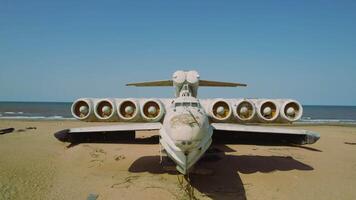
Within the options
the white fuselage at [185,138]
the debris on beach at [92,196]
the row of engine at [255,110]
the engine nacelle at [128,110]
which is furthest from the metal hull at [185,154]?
the row of engine at [255,110]

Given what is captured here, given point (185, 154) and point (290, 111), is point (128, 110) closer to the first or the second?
point (185, 154)

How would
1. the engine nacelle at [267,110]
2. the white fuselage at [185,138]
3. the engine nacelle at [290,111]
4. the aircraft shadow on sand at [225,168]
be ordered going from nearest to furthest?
1. the white fuselage at [185,138]
2. the aircraft shadow on sand at [225,168]
3. the engine nacelle at [290,111]
4. the engine nacelle at [267,110]

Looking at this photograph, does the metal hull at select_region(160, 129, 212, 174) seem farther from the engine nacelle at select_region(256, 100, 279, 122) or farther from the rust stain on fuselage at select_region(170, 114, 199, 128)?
the engine nacelle at select_region(256, 100, 279, 122)

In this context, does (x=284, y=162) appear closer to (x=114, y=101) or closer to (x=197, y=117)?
(x=197, y=117)

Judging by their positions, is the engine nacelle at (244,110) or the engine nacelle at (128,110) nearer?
the engine nacelle at (128,110)

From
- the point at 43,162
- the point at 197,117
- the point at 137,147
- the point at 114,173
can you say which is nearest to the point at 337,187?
the point at 197,117

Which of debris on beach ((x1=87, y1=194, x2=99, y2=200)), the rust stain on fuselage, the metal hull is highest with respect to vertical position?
the rust stain on fuselage

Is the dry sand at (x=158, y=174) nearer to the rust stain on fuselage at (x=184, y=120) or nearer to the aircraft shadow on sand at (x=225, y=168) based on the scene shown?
the aircraft shadow on sand at (x=225, y=168)

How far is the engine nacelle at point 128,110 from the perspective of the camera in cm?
1010

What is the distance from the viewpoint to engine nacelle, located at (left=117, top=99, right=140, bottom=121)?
398 inches

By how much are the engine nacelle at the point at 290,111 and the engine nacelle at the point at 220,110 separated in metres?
2.26

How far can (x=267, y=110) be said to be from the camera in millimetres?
10195

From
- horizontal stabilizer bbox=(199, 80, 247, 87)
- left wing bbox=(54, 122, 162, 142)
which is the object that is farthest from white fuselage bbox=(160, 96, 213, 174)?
horizontal stabilizer bbox=(199, 80, 247, 87)

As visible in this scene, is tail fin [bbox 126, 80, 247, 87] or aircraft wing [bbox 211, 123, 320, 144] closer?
aircraft wing [bbox 211, 123, 320, 144]
